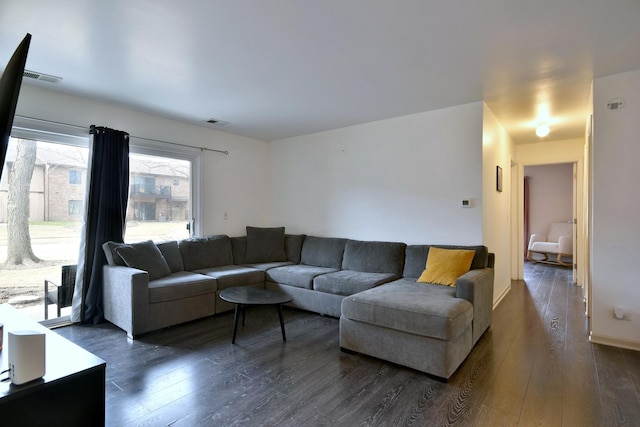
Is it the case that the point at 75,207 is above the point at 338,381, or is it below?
above

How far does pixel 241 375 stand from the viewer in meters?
2.39

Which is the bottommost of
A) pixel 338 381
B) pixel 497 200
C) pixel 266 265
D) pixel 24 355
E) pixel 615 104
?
pixel 338 381

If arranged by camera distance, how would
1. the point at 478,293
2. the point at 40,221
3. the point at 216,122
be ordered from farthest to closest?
the point at 216,122
the point at 40,221
the point at 478,293

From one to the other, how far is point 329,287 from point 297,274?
1.61ft

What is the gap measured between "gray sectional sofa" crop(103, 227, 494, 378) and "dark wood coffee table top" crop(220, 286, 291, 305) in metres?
0.54

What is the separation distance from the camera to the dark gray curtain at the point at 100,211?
3.46 meters

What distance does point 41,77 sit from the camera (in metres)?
2.97

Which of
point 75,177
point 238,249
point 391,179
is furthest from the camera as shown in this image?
point 238,249

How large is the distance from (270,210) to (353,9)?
3.95 metres

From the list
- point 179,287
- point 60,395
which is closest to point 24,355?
point 60,395

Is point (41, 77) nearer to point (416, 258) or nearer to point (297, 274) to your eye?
point (297, 274)

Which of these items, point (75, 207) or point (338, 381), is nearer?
point (338, 381)

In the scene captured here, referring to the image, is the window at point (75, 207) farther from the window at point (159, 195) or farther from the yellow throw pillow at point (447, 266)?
the yellow throw pillow at point (447, 266)

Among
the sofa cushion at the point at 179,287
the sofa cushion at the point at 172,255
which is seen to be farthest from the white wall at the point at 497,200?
the sofa cushion at the point at 172,255
